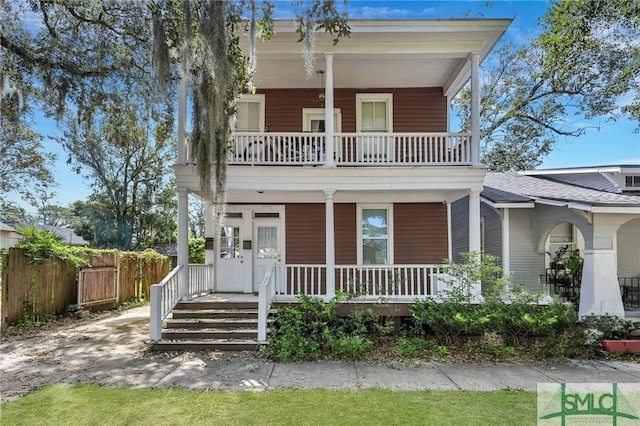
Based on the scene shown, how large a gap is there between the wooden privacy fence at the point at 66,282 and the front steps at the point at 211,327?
357cm

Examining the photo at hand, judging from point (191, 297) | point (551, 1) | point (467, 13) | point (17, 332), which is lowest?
point (17, 332)

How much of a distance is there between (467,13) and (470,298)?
1415cm

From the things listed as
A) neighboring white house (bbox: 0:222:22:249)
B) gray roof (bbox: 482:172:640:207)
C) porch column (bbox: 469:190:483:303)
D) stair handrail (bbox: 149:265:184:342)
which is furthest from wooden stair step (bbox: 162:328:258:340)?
neighboring white house (bbox: 0:222:22:249)

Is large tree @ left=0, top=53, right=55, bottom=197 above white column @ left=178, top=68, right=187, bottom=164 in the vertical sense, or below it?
above

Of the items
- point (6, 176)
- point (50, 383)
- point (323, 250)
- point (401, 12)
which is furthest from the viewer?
point (6, 176)

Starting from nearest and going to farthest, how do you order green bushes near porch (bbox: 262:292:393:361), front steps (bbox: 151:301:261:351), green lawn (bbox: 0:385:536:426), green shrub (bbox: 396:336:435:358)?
1. green lawn (bbox: 0:385:536:426)
2. green bushes near porch (bbox: 262:292:393:361)
3. green shrub (bbox: 396:336:435:358)
4. front steps (bbox: 151:301:261:351)

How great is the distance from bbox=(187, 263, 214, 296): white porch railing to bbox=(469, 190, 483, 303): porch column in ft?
19.0

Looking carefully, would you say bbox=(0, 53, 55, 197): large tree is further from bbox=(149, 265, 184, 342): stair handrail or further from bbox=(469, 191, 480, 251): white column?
bbox=(469, 191, 480, 251): white column

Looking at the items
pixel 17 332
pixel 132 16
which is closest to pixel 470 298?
pixel 132 16

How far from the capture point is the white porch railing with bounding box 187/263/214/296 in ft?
29.2

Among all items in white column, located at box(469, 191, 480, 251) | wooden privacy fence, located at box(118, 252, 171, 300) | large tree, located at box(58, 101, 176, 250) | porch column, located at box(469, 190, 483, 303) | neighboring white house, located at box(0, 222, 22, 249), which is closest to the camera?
porch column, located at box(469, 190, 483, 303)

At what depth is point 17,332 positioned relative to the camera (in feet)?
27.2

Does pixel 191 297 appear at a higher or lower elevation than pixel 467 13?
lower

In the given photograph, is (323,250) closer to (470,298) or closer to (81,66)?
(470,298)
